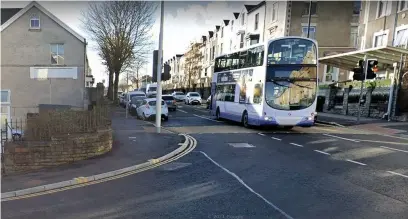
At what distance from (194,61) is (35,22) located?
43890 mm

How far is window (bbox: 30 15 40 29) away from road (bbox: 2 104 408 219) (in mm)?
25611

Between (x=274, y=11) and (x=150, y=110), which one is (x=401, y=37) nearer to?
(x=274, y=11)

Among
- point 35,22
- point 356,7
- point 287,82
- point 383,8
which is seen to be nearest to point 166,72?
→ point 287,82

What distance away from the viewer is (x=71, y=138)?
8297mm

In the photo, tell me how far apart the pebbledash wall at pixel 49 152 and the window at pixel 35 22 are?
961 inches

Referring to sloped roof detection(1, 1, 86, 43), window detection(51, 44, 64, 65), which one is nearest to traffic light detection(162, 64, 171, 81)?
sloped roof detection(1, 1, 86, 43)

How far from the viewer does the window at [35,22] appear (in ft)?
92.3

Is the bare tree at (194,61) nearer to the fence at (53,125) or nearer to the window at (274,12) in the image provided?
the window at (274,12)

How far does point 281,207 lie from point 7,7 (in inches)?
1510

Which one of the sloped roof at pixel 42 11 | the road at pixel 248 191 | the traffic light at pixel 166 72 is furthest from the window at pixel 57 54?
the road at pixel 248 191

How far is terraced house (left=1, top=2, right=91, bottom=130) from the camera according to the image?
1099 inches

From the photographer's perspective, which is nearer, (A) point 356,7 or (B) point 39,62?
(B) point 39,62

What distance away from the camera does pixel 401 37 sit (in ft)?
79.9

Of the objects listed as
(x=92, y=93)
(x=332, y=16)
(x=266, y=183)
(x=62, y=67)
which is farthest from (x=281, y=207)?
(x=332, y=16)
